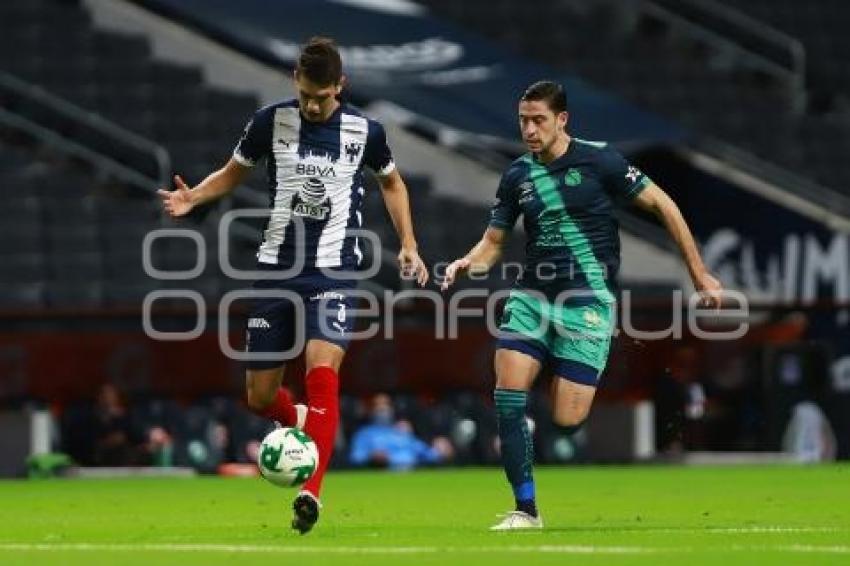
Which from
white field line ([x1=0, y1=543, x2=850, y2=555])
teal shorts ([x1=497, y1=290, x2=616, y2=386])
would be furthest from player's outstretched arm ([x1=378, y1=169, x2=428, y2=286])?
white field line ([x1=0, y1=543, x2=850, y2=555])

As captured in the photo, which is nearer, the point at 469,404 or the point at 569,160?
the point at 569,160

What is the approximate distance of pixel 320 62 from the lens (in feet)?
33.9

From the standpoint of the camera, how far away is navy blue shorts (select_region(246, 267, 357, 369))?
10711mm

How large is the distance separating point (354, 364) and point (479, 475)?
8.78 feet

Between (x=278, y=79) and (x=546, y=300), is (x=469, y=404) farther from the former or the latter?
(x=546, y=300)

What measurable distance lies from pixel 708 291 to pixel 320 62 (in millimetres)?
1982

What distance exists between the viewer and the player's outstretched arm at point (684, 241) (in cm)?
1039

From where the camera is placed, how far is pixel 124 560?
8.91 m

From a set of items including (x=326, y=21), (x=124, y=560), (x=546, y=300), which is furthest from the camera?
(x=326, y=21)

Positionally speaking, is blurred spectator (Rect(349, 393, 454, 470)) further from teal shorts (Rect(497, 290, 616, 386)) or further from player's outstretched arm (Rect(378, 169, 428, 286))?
teal shorts (Rect(497, 290, 616, 386))

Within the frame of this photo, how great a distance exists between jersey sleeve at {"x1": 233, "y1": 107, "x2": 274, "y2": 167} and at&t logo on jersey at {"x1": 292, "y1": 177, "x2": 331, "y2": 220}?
0.83 feet

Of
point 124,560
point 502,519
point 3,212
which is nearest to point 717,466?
point 3,212

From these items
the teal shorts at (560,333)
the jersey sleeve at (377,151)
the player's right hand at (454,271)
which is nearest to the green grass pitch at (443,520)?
the teal shorts at (560,333)

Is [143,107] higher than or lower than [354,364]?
higher
